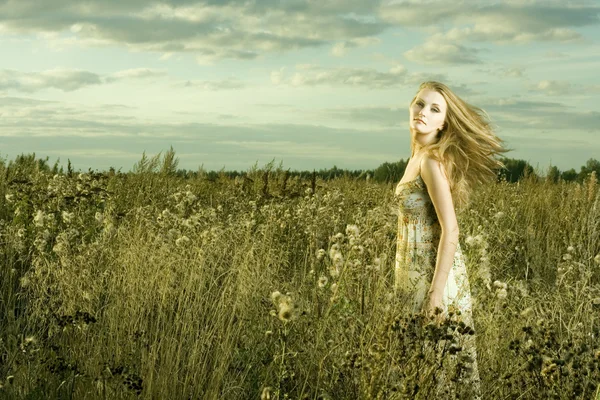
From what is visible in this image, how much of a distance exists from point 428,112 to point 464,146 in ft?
1.07

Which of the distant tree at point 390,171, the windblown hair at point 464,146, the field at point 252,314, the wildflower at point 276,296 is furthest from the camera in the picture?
the distant tree at point 390,171

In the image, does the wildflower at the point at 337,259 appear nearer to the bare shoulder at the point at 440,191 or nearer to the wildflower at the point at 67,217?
the bare shoulder at the point at 440,191

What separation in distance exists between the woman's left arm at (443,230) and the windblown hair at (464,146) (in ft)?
0.91

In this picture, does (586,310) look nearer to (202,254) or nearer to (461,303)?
(461,303)

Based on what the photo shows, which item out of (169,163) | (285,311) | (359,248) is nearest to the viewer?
(285,311)

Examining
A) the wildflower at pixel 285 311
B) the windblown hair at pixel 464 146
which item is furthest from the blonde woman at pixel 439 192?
the wildflower at pixel 285 311

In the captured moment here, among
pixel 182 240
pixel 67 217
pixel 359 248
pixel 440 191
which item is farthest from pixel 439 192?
pixel 67 217

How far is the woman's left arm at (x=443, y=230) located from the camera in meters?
3.76

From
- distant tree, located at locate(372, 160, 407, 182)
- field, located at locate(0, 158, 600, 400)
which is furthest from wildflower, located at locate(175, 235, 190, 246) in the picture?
distant tree, located at locate(372, 160, 407, 182)

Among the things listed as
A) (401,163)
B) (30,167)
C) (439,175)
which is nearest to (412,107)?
(439,175)

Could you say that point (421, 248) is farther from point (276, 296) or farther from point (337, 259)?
point (276, 296)

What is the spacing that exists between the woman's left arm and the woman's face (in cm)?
51

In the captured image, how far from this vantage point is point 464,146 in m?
4.43

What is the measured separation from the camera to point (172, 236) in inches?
229
